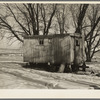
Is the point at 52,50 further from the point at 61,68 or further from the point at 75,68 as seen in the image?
the point at 75,68

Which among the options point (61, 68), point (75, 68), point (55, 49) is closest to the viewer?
point (61, 68)

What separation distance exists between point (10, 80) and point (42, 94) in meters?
1.27

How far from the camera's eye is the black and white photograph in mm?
7562

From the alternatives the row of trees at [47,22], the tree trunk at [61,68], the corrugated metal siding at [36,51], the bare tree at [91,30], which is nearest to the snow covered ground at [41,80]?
the tree trunk at [61,68]

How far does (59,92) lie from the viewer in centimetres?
628

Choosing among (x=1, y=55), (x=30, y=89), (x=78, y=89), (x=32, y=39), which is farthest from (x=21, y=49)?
(x=78, y=89)

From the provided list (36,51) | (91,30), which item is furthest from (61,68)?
(91,30)

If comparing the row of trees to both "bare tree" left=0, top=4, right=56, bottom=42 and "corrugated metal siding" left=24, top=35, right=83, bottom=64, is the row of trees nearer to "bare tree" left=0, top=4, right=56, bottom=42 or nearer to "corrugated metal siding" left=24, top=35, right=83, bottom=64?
"bare tree" left=0, top=4, right=56, bottom=42

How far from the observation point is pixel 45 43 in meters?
9.04

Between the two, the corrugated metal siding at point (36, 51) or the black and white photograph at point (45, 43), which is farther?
the corrugated metal siding at point (36, 51)

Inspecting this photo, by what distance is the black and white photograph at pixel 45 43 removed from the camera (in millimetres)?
7562

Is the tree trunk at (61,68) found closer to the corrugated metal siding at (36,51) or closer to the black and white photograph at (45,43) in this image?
the black and white photograph at (45,43)

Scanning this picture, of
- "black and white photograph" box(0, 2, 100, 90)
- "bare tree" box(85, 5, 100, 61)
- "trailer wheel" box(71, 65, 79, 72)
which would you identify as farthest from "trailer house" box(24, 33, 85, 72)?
"bare tree" box(85, 5, 100, 61)

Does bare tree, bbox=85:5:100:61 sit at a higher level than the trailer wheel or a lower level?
higher
